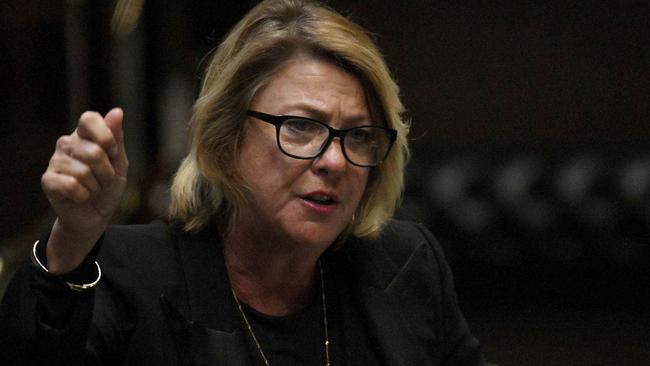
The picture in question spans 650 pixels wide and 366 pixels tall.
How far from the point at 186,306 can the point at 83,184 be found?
492 millimetres

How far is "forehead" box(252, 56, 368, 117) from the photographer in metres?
1.89

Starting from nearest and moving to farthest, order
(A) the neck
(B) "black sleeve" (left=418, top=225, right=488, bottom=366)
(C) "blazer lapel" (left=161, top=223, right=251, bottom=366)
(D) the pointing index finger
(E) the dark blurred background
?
(D) the pointing index finger
(C) "blazer lapel" (left=161, top=223, right=251, bottom=366)
(A) the neck
(B) "black sleeve" (left=418, top=225, right=488, bottom=366)
(E) the dark blurred background

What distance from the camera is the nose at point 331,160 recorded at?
73.7 inches

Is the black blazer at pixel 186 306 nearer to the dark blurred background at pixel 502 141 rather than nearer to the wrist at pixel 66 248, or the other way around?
the wrist at pixel 66 248

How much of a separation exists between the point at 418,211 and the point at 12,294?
2891mm

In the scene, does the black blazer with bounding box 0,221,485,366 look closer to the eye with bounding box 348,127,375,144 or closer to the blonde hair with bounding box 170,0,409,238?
the blonde hair with bounding box 170,0,409,238

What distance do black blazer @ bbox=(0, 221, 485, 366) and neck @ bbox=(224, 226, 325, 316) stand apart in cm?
6

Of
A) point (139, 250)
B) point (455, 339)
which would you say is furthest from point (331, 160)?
point (455, 339)

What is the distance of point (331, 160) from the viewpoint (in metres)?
1.87

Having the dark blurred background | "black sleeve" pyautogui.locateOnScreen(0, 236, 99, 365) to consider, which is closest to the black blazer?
"black sleeve" pyautogui.locateOnScreen(0, 236, 99, 365)

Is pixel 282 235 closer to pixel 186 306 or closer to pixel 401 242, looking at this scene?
pixel 186 306

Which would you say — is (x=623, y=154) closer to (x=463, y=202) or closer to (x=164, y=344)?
(x=463, y=202)

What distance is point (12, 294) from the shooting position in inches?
59.6

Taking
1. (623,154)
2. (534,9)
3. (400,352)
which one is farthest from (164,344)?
(534,9)
